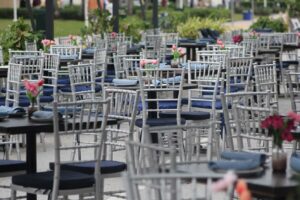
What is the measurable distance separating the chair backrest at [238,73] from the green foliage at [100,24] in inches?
367

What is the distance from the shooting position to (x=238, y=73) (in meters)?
15.7

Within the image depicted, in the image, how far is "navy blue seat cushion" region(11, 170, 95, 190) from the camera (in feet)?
26.2

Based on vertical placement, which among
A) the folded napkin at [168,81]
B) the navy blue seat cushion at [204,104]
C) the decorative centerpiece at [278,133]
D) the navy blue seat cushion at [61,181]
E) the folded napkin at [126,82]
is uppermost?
the decorative centerpiece at [278,133]

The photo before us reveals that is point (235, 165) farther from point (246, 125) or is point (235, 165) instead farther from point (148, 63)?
point (148, 63)

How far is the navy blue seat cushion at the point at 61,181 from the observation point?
26.2 feet

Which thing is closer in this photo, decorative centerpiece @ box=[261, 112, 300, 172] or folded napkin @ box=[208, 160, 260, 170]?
folded napkin @ box=[208, 160, 260, 170]

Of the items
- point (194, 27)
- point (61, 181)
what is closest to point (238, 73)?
point (61, 181)

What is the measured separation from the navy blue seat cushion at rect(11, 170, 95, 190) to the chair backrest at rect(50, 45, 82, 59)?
952cm

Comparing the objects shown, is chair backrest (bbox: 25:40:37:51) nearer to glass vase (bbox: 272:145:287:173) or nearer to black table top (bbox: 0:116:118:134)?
black table top (bbox: 0:116:118:134)

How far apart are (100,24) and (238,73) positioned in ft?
34.2

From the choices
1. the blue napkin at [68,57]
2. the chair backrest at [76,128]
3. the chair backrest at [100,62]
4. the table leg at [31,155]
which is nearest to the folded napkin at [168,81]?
the chair backrest at [100,62]

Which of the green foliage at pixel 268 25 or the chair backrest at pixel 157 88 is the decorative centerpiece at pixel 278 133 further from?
the green foliage at pixel 268 25

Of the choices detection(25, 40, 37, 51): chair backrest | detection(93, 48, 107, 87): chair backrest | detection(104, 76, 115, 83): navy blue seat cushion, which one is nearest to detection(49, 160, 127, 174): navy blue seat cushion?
detection(93, 48, 107, 87): chair backrest

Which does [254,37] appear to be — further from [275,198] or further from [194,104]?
[275,198]
